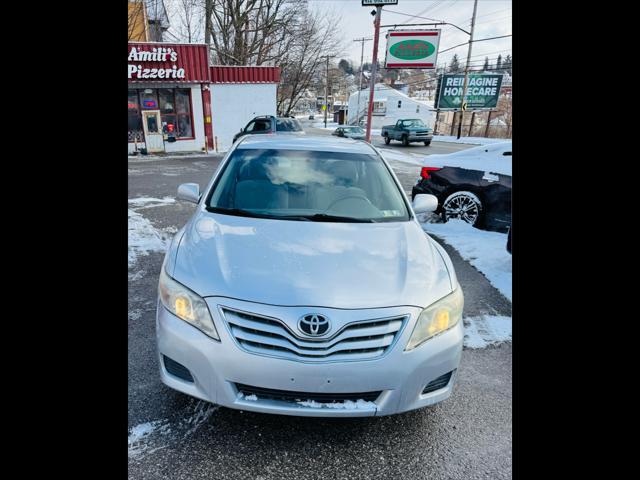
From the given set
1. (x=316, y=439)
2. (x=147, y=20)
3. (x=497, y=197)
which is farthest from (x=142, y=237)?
(x=147, y=20)

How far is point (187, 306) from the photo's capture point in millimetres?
1811

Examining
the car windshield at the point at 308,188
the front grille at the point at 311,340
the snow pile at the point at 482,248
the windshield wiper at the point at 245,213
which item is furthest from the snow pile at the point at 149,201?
the front grille at the point at 311,340

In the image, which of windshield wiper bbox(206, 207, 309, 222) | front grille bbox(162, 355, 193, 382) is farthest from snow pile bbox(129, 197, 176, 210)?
front grille bbox(162, 355, 193, 382)

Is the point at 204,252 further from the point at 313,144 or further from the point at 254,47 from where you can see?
the point at 254,47

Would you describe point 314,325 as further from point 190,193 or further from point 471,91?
point 471,91

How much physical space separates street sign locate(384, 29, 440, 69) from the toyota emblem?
19.5 metres

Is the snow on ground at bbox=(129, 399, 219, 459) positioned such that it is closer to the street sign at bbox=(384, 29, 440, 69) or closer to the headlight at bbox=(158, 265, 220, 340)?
the headlight at bbox=(158, 265, 220, 340)

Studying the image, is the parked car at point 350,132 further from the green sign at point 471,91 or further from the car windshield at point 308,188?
the car windshield at point 308,188

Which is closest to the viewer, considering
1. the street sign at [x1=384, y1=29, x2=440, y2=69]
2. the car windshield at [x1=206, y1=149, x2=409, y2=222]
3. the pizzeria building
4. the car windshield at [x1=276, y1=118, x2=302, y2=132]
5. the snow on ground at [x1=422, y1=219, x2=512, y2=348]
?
the car windshield at [x1=206, y1=149, x2=409, y2=222]

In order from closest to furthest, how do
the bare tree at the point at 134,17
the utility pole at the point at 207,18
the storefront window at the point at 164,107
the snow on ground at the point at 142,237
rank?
the snow on ground at the point at 142,237
the bare tree at the point at 134,17
the storefront window at the point at 164,107
the utility pole at the point at 207,18

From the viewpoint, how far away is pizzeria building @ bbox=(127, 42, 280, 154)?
15617 millimetres

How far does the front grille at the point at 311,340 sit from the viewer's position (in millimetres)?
1661

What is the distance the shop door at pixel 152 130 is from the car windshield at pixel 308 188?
49.8ft

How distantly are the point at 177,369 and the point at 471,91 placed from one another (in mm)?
33859
